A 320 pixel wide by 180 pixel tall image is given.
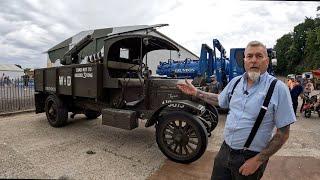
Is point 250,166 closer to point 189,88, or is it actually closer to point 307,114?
point 189,88

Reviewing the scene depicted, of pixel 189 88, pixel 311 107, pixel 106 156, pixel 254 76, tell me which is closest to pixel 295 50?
pixel 311 107

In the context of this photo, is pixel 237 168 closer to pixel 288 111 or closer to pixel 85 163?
pixel 288 111

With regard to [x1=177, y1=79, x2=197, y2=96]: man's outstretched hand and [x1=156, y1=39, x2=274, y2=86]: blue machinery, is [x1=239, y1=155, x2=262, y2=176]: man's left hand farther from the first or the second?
[x1=156, y1=39, x2=274, y2=86]: blue machinery

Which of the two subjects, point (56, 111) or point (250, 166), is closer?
point (250, 166)

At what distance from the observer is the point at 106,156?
6.52 metres

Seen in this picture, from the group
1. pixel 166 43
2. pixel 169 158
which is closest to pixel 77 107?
pixel 166 43

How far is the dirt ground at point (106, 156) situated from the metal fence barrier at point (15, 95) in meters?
4.20

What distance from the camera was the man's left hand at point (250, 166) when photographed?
9.27ft

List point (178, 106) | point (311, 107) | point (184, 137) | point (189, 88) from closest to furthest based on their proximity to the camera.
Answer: point (189, 88) < point (184, 137) < point (178, 106) < point (311, 107)

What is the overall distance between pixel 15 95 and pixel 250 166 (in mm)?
14147

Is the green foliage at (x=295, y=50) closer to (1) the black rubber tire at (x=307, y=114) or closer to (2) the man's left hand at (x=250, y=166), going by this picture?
(1) the black rubber tire at (x=307, y=114)

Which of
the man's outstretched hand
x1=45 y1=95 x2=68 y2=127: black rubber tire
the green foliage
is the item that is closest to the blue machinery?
x1=45 y1=95 x2=68 y2=127: black rubber tire

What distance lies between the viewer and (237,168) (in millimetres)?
2924

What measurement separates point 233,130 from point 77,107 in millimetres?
7099
